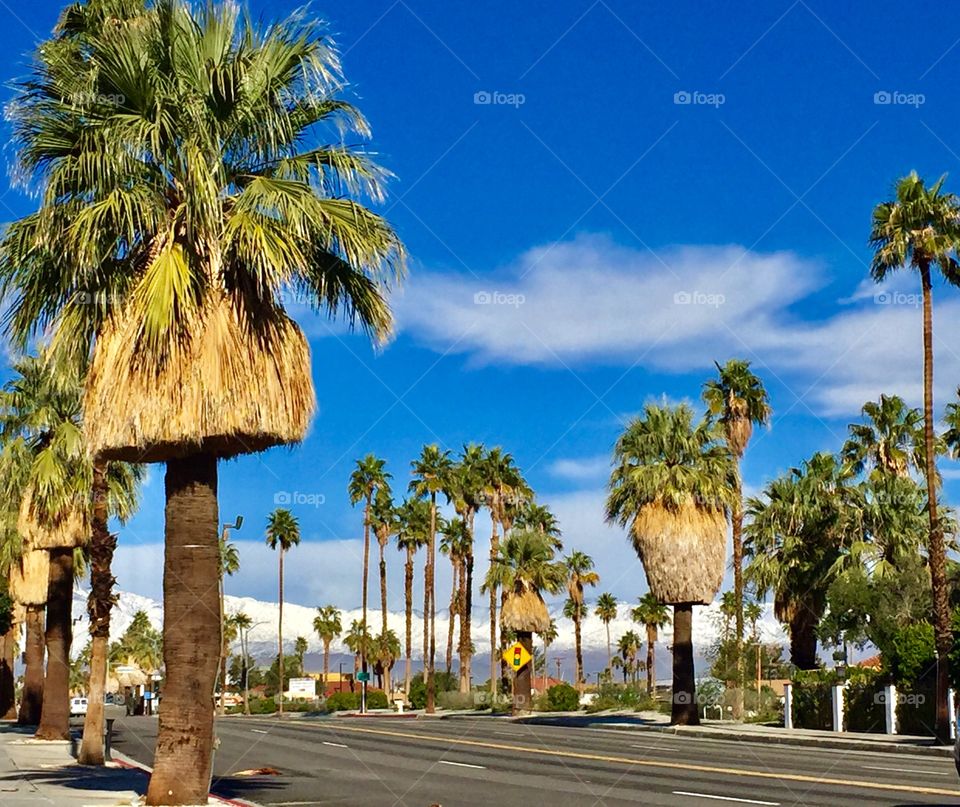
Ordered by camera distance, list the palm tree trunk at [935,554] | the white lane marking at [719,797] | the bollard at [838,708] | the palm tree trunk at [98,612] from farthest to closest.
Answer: the bollard at [838,708]
the palm tree trunk at [935,554]
the palm tree trunk at [98,612]
the white lane marking at [719,797]

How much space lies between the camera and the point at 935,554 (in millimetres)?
34094

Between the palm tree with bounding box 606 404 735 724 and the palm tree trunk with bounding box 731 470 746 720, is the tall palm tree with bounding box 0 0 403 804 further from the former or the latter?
the palm tree trunk with bounding box 731 470 746 720

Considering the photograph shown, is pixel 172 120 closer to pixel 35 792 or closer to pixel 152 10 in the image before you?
pixel 152 10

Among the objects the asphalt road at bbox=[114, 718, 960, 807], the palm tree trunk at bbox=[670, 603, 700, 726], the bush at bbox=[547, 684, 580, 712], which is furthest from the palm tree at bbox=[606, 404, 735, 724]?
the bush at bbox=[547, 684, 580, 712]

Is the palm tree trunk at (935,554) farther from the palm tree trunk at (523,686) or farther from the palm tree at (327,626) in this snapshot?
the palm tree at (327,626)

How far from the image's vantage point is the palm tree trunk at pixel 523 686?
60281 mm

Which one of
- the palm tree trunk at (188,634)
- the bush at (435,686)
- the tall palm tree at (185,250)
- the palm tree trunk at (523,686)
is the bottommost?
the bush at (435,686)

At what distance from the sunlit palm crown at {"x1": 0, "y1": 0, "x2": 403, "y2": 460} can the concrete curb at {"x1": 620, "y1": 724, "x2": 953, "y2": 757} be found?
20.2 meters

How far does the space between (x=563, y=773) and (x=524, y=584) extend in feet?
129

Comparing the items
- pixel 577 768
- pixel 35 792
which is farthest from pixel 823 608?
pixel 35 792

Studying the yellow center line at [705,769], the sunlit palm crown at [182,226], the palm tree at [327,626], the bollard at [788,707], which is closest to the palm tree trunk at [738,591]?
the bollard at [788,707]

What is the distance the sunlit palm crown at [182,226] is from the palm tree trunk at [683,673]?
31157 mm

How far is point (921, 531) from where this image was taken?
47656mm

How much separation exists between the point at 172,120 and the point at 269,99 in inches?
47.3
